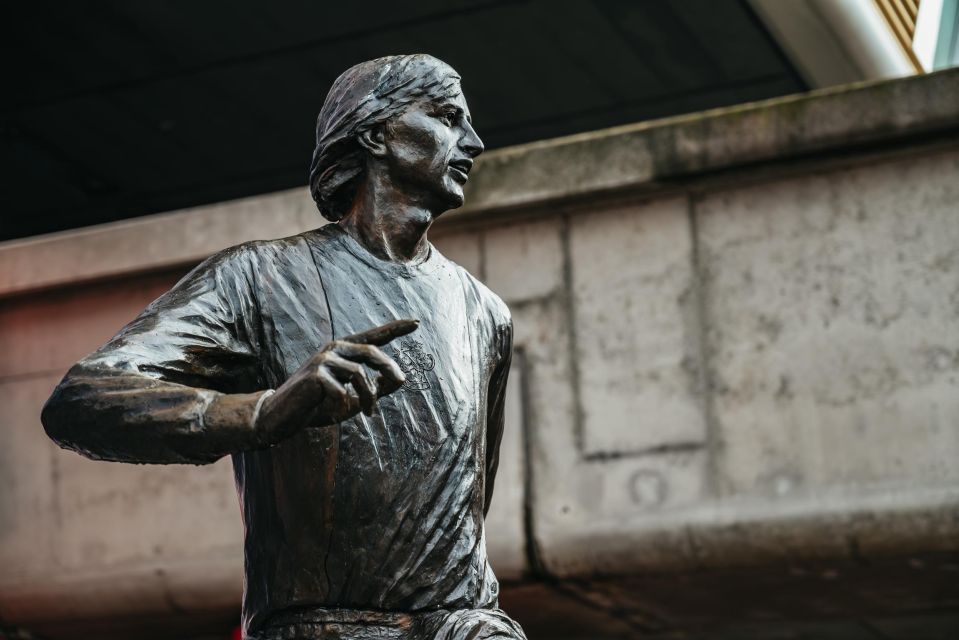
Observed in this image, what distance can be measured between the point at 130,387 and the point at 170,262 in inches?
347

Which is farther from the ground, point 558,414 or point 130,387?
point 558,414

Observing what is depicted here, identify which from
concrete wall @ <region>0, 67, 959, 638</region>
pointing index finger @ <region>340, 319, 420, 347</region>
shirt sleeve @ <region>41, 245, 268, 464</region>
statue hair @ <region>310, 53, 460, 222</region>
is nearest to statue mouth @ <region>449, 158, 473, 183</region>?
statue hair @ <region>310, 53, 460, 222</region>

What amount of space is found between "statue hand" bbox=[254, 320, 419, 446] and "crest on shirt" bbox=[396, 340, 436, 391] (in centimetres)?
54

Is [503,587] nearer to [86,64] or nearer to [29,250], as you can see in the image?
[29,250]

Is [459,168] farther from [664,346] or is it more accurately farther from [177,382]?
[664,346]

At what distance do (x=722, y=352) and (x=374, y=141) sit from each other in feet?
22.4

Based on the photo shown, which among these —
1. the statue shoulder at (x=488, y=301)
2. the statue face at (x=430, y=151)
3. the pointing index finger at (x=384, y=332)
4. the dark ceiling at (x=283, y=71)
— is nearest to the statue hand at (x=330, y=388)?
the pointing index finger at (x=384, y=332)

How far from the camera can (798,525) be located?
10.4m

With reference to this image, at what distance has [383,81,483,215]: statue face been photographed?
409 cm

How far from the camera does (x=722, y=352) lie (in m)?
10.7

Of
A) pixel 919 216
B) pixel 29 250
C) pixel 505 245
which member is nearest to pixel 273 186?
pixel 29 250

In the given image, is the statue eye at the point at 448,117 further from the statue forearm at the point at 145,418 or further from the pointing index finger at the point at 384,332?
the statue forearm at the point at 145,418

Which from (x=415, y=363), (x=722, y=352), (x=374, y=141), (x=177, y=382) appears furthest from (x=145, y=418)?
(x=722, y=352)

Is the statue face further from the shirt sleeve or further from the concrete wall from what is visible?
the concrete wall
